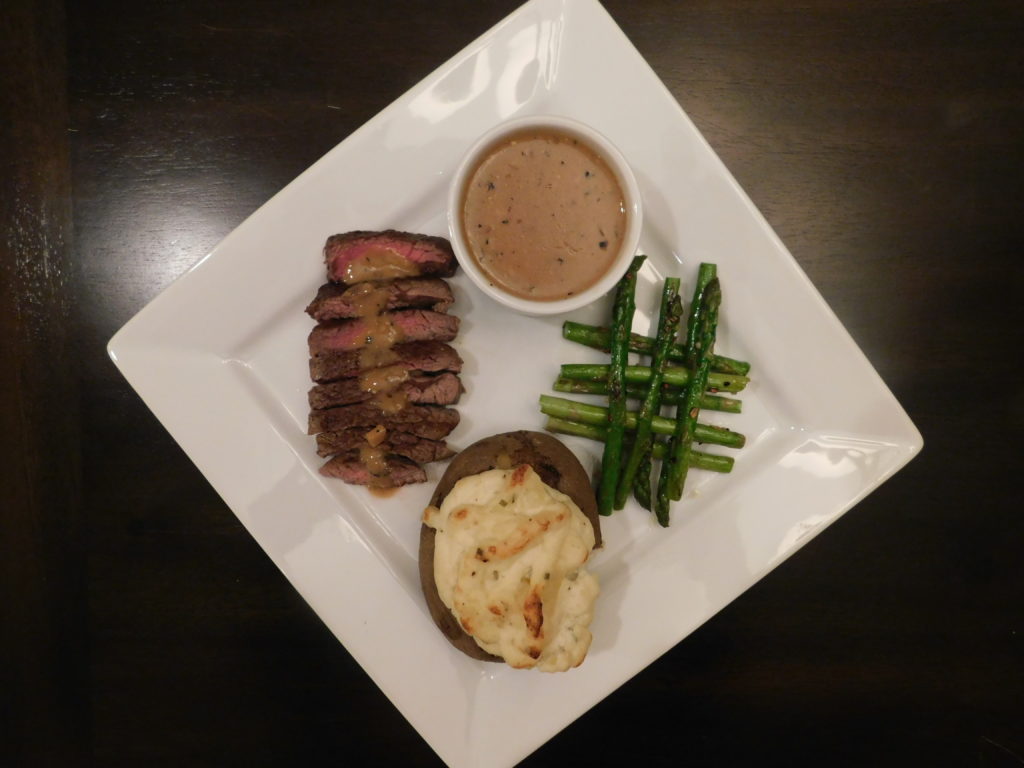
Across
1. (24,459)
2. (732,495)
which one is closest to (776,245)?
(732,495)

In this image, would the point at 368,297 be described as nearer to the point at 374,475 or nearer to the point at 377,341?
the point at 377,341

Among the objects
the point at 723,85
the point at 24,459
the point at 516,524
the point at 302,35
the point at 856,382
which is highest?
the point at 302,35

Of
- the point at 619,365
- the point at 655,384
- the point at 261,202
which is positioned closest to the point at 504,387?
the point at 619,365

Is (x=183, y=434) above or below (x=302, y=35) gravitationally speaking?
below

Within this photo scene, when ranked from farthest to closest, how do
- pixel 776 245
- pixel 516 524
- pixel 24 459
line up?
pixel 24 459 → pixel 776 245 → pixel 516 524

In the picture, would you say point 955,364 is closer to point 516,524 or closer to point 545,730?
point 516,524

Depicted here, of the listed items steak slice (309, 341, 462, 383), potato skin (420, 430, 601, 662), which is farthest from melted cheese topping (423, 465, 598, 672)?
steak slice (309, 341, 462, 383)

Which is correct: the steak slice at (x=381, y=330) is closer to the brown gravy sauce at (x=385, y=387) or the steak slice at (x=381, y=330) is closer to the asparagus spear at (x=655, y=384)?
the brown gravy sauce at (x=385, y=387)
